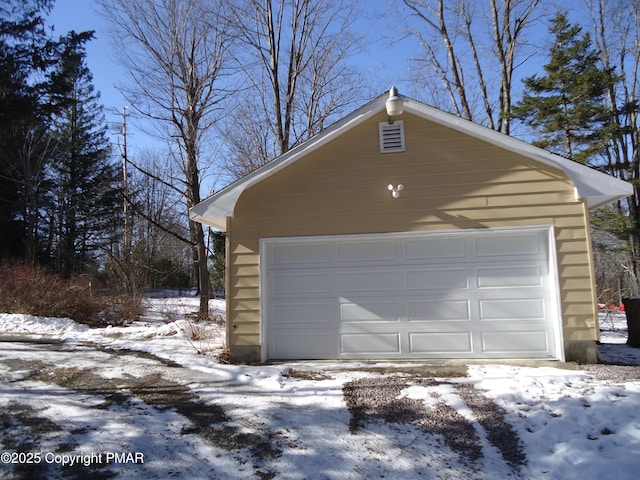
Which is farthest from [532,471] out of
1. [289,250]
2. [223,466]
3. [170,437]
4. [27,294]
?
[27,294]

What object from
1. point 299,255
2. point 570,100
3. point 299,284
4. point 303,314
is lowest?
point 303,314

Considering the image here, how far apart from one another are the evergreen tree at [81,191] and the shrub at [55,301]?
13.1 m

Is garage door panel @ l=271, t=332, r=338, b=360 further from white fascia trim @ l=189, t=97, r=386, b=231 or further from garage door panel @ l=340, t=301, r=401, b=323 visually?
white fascia trim @ l=189, t=97, r=386, b=231

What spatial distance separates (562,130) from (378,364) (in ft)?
55.8

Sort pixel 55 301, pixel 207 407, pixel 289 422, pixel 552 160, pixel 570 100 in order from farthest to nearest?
pixel 570 100, pixel 55 301, pixel 552 160, pixel 207 407, pixel 289 422

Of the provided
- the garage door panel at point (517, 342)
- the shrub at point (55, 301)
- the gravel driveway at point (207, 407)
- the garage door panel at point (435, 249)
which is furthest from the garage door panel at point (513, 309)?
the shrub at point (55, 301)

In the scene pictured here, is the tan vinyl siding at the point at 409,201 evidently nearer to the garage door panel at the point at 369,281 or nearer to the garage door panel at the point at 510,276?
the garage door panel at the point at 510,276

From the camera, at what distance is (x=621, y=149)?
63.2 ft

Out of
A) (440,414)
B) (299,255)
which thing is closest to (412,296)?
(299,255)

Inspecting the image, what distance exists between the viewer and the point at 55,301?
1105 centimetres

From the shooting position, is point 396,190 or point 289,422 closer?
point 289,422

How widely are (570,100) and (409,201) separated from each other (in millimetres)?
15967

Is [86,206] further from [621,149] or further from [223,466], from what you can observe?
[621,149]

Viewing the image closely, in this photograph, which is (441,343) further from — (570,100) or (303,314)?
(570,100)
